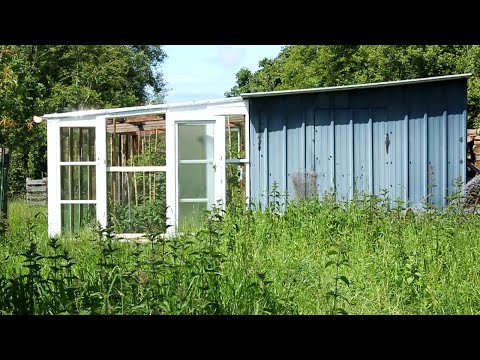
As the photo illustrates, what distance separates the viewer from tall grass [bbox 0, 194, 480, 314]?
3.84 m

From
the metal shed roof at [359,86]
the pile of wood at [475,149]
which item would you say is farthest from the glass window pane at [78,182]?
the pile of wood at [475,149]

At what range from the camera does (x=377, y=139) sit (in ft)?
38.5

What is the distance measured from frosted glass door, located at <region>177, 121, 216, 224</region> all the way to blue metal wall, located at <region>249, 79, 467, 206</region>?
3.14ft

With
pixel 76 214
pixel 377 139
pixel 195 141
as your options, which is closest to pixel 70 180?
pixel 76 214

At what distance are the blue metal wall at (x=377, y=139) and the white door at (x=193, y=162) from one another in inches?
35.9

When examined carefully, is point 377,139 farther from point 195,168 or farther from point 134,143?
point 134,143

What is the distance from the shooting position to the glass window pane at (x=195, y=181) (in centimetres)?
1146

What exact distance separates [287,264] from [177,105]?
5896mm

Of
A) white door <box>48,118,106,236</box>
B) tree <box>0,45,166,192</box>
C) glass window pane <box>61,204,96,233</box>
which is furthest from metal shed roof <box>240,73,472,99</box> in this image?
tree <box>0,45,166,192</box>

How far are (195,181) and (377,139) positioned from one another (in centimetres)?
334

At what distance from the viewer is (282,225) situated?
28.3ft

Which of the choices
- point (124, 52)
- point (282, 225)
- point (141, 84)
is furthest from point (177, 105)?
point (141, 84)

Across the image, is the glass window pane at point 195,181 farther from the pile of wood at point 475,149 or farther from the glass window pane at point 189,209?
the pile of wood at point 475,149
